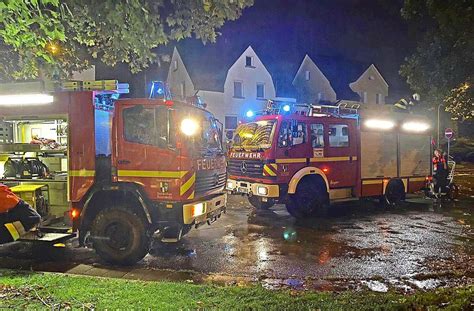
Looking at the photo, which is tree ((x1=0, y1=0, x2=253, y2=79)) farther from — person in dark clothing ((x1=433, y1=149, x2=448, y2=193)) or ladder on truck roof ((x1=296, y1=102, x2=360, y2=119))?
person in dark clothing ((x1=433, y1=149, x2=448, y2=193))

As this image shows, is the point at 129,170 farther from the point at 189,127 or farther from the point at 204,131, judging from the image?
the point at 204,131

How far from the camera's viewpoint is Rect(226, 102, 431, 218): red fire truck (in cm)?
989

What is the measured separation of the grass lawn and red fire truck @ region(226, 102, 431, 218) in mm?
5068

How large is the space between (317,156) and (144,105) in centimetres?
541

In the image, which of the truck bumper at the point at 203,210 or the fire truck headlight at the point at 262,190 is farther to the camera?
the fire truck headlight at the point at 262,190

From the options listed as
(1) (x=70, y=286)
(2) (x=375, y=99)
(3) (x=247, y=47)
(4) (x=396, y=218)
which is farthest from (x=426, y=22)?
(2) (x=375, y=99)

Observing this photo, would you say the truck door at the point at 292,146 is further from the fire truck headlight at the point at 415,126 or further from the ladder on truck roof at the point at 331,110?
the fire truck headlight at the point at 415,126

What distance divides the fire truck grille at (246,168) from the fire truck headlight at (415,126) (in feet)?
18.2

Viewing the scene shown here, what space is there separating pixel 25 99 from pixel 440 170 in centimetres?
1224

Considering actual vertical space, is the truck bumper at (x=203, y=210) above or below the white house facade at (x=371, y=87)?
below

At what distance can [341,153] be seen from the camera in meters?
10.8

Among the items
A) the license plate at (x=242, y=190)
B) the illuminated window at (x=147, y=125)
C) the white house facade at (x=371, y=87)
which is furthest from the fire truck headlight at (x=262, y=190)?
the white house facade at (x=371, y=87)

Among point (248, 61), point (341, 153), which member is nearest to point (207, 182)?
point (341, 153)

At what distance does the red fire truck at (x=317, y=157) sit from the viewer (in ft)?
32.4
